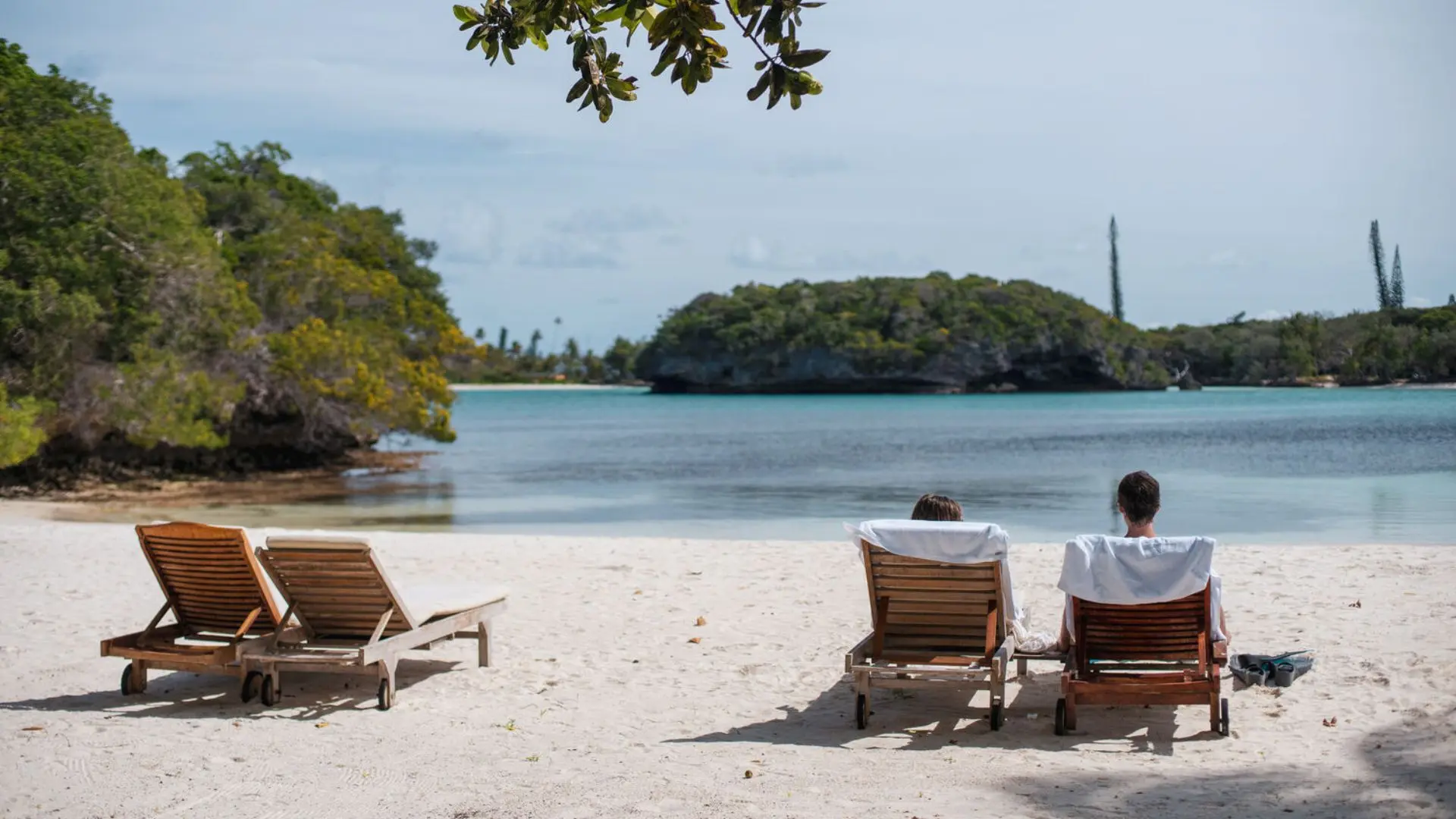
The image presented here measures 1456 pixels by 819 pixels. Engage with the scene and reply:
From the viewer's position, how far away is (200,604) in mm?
6562

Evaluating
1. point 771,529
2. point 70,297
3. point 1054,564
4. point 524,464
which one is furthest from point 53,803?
point 524,464

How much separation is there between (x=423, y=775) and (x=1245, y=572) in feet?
25.1

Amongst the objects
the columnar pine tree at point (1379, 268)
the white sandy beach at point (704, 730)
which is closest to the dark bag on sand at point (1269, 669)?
the white sandy beach at point (704, 730)

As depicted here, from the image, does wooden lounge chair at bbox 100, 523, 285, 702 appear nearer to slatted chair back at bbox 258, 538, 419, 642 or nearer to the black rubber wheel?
the black rubber wheel

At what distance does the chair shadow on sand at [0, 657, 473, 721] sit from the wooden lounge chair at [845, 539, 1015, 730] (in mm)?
2611

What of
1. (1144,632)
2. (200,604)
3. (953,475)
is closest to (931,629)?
(1144,632)

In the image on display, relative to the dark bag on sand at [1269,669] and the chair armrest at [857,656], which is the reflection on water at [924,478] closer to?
the dark bag on sand at [1269,669]

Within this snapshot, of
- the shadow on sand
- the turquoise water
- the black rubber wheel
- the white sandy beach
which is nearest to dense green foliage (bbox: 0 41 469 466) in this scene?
the turquoise water

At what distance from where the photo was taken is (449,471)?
109 ft

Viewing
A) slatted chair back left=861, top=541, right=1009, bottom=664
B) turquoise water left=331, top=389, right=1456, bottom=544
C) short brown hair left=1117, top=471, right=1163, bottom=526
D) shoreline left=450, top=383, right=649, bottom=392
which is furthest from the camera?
shoreline left=450, top=383, right=649, bottom=392

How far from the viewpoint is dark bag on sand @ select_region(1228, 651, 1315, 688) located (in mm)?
6418

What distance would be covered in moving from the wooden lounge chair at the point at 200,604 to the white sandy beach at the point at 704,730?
25cm

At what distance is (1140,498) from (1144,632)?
25.2 inches

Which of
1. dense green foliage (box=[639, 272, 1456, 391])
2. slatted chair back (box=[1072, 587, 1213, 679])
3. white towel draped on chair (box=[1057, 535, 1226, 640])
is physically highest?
dense green foliage (box=[639, 272, 1456, 391])
